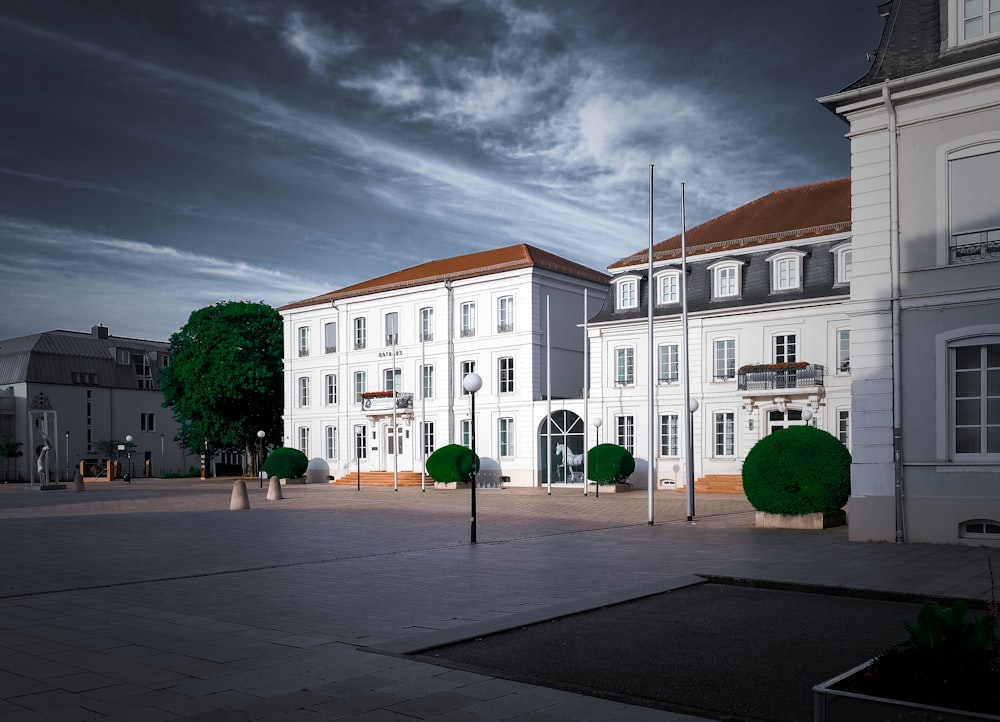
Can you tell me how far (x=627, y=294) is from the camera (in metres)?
42.2

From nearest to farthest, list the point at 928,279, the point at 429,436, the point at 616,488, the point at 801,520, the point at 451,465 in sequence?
the point at 928,279 → the point at 801,520 → the point at 616,488 → the point at 451,465 → the point at 429,436

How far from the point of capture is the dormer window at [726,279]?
3850cm

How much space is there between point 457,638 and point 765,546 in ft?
Result: 30.1

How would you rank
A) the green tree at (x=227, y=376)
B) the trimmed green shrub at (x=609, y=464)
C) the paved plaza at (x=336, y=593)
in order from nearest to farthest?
the paved plaza at (x=336, y=593) → the trimmed green shrub at (x=609, y=464) → the green tree at (x=227, y=376)

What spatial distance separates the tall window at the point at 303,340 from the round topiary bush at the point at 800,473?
135 feet

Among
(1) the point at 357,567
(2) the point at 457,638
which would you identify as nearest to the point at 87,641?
(2) the point at 457,638

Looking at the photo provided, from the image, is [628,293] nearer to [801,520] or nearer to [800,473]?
[800,473]

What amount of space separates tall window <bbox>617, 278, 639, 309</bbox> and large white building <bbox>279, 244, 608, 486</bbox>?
7.01 ft

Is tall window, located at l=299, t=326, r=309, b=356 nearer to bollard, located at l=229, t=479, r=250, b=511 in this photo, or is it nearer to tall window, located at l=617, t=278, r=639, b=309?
tall window, located at l=617, t=278, r=639, b=309

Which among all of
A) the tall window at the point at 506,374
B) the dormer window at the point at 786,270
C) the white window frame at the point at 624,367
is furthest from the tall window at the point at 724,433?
the tall window at the point at 506,374

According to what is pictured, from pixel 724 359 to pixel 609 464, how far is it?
23.1ft

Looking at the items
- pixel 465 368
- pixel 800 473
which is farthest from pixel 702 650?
pixel 465 368

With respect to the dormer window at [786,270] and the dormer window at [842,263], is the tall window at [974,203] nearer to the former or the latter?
the dormer window at [842,263]

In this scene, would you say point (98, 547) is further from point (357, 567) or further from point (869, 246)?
point (869, 246)
